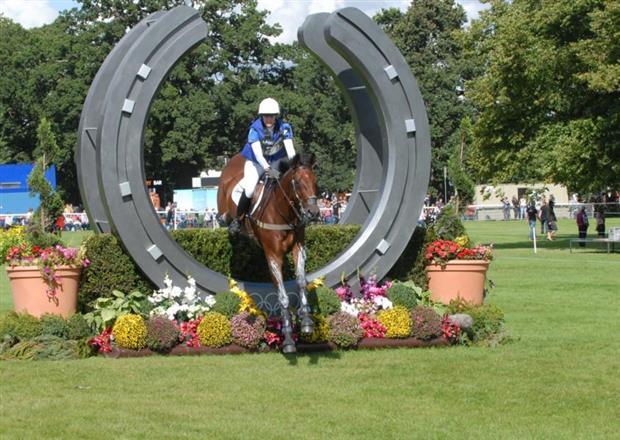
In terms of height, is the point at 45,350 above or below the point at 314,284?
below

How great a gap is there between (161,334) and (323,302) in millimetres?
2231

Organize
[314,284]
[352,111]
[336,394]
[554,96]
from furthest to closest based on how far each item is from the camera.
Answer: [554,96], [352,111], [314,284], [336,394]

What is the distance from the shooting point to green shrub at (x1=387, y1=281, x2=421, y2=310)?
48.5 feet

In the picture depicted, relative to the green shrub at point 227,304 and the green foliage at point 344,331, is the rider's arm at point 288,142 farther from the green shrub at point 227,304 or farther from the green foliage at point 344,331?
the green foliage at point 344,331

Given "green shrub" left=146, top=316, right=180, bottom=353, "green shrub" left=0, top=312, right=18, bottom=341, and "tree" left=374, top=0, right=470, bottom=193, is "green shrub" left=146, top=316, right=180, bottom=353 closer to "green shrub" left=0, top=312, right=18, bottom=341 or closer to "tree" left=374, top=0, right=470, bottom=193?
"green shrub" left=0, top=312, right=18, bottom=341

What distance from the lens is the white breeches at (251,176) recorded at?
1402cm

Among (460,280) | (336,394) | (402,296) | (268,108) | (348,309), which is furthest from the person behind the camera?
(460,280)

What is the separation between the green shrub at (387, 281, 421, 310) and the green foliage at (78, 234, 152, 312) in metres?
3.62

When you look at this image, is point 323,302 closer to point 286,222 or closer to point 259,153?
point 286,222

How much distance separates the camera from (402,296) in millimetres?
14852

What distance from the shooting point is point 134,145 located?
14.2m

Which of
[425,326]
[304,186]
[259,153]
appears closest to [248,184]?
[259,153]

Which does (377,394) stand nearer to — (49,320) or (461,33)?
(49,320)

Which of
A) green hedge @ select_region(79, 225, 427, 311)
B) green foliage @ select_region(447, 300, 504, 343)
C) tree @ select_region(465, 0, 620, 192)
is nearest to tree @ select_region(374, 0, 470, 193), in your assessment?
tree @ select_region(465, 0, 620, 192)
